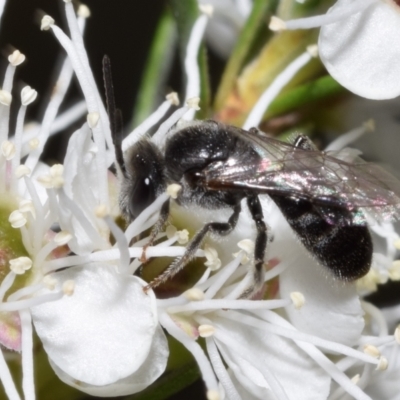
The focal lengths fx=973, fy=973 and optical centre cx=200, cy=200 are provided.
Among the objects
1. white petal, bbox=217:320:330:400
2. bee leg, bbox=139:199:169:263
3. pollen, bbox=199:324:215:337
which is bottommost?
white petal, bbox=217:320:330:400

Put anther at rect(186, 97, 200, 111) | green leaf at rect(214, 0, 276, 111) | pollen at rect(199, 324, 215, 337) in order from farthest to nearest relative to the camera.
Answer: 1. green leaf at rect(214, 0, 276, 111)
2. anther at rect(186, 97, 200, 111)
3. pollen at rect(199, 324, 215, 337)

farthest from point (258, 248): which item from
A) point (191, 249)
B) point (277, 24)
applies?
point (277, 24)

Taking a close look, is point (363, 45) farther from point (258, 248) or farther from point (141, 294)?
point (141, 294)

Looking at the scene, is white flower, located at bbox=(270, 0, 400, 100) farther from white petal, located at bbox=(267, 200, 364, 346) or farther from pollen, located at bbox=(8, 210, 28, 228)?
pollen, located at bbox=(8, 210, 28, 228)

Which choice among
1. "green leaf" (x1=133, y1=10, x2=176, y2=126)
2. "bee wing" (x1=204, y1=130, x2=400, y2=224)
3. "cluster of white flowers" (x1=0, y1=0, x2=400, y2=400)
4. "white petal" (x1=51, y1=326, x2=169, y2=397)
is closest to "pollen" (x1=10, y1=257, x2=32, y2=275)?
"cluster of white flowers" (x1=0, y1=0, x2=400, y2=400)

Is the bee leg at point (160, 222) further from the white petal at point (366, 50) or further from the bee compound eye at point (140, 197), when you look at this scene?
the white petal at point (366, 50)

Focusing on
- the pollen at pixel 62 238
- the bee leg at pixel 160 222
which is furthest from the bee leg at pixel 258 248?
the pollen at pixel 62 238

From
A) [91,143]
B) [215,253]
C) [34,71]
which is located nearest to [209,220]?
[215,253]
